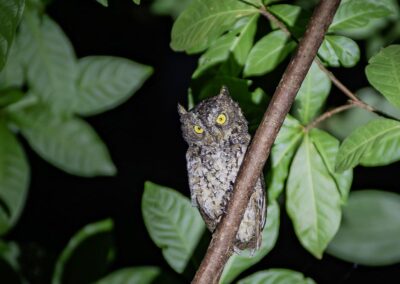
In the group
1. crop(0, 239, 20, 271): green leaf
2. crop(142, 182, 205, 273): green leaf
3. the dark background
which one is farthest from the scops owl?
the dark background

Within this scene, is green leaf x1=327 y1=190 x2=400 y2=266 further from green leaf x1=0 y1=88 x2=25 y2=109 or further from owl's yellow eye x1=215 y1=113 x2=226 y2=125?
green leaf x1=0 y1=88 x2=25 y2=109

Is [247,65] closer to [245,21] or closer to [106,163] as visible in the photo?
[245,21]

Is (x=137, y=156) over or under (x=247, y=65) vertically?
under

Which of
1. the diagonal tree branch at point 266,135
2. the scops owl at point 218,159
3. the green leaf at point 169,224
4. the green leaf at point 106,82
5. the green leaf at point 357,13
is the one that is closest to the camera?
the diagonal tree branch at point 266,135

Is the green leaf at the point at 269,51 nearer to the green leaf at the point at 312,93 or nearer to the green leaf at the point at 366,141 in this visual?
the green leaf at the point at 312,93

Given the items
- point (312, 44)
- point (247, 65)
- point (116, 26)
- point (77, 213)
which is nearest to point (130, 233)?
point (77, 213)

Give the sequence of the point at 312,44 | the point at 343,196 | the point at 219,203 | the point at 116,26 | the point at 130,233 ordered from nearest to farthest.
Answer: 1. the point at 312,44
2. the point at 343,196
3. the point at 219,203
4. the point at 116,26
5. the point at 130,233

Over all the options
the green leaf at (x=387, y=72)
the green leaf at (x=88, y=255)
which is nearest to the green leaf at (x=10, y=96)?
the green leaf at (x=88, y=255)
